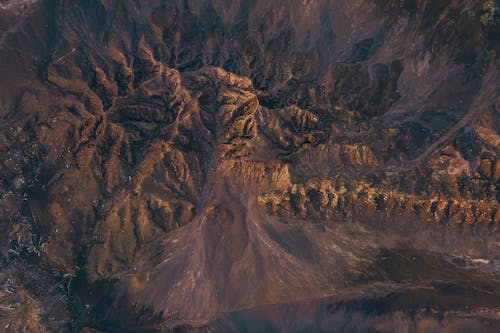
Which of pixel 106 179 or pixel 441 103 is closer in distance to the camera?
pixel 441 103

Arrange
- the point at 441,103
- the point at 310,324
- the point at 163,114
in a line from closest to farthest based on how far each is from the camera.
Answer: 1. the point at 310,324
2. the point at 441,103
3. the point at 163,114

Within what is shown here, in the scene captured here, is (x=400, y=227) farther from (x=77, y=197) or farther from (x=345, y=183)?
(x=77, y=197)

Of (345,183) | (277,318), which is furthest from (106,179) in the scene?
(345,183)

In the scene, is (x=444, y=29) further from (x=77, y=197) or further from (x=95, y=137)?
(x=77, y=197)

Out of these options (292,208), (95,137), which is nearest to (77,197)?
(95,137)

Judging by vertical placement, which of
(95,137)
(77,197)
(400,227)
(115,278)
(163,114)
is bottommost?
(115,278)

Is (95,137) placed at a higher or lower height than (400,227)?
higher

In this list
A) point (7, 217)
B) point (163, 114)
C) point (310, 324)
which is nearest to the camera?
point (310, 324)
